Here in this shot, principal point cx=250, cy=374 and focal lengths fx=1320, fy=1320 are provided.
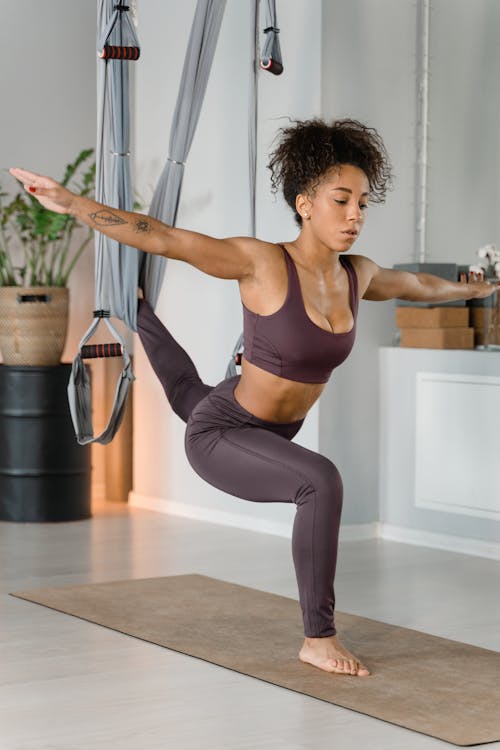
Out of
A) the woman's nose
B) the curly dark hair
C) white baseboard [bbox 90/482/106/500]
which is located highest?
the curly dark hair

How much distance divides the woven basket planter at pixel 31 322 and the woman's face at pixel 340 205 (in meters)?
2.50

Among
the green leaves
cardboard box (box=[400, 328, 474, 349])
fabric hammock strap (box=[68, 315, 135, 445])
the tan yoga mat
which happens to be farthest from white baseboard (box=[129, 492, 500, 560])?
fabric hammock strap (box=[68, 315, 135, 445])

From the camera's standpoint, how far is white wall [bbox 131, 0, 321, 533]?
17.4 feet

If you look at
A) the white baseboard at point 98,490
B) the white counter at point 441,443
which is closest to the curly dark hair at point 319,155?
the white counter at point 441,443

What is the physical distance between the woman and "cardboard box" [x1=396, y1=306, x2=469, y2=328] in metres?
1.60

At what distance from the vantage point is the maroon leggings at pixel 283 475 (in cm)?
324

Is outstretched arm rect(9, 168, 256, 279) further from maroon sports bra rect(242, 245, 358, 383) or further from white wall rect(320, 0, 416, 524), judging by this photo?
white wall rect(320, 0, 416, 524)

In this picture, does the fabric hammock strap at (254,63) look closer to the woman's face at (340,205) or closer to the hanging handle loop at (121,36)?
the hanging handle loop at (121,36)

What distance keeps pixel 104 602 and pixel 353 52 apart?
8.07ft

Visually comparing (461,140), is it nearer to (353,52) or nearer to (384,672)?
(353,52)

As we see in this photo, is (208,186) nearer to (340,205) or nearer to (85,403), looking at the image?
(85,403)

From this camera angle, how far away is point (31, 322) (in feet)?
18.5

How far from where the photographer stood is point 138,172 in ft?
20.3

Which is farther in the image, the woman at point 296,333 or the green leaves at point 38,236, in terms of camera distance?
the green leaves at point 38,236
